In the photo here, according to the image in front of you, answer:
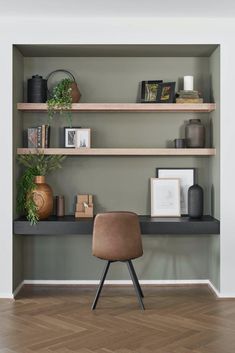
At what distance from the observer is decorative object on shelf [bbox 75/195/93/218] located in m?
5.91

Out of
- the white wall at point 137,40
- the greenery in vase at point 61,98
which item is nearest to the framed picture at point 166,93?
the white wall at point 137,40

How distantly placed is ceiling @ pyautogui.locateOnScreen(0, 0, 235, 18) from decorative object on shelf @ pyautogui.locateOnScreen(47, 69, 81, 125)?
0.69 m

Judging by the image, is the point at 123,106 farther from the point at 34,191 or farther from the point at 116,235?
the point at 116,235

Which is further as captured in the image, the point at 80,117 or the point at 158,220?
the point at 80,117

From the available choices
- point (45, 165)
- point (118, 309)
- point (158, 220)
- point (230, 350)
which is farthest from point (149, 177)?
point (230, 350)

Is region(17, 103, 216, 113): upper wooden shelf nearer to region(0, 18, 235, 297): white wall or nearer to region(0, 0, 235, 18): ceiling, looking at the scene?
region(0, 18, 235, 297): white wall

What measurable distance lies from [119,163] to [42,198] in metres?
0.94

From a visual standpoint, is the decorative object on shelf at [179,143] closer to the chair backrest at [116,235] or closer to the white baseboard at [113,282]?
the chair backrest at [116,235]

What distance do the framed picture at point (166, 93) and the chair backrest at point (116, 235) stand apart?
1344 mm

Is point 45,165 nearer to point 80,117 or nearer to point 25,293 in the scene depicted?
point 80,117

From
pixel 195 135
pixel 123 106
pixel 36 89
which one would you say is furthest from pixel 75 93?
pixel 195 135

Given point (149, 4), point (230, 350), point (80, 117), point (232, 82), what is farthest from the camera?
point (80, 117)

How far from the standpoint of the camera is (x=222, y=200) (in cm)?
557

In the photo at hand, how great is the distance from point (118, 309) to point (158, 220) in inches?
37.7
